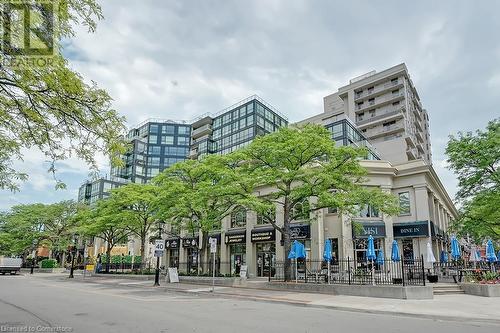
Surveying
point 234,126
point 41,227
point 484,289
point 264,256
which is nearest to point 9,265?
point 41,227

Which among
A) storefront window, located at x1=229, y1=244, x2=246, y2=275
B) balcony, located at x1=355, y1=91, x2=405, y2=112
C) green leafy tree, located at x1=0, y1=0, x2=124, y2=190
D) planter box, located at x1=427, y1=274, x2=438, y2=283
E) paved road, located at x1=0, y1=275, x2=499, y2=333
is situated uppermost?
balcony, located at x1=355, y1=91, x2=405, y2=112

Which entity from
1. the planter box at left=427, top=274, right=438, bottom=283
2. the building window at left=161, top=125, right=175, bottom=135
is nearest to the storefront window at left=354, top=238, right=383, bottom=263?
the planter box at left=427, top=274, right=438, bottom=283

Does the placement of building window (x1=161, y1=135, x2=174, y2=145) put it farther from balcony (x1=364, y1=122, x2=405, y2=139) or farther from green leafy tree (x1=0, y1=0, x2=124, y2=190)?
green leafy tree (x1=0, y1=0, x2=124, y2=190)

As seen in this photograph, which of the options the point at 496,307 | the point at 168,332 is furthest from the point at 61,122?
the point at 496,307

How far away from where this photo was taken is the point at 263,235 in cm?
3662

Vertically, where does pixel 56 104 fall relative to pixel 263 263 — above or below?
above

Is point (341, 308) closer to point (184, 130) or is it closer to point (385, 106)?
point (385, 106)

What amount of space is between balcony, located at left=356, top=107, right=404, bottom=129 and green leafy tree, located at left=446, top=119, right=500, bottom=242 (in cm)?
3829

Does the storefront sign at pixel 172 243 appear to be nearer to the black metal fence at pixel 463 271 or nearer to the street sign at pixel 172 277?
the street sign at pixel 172 277

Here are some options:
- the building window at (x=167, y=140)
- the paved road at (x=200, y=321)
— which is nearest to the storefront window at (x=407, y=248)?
the paved road at (x=200, y=321)

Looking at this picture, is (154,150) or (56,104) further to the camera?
(154,150)

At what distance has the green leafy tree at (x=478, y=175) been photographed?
86.7ft

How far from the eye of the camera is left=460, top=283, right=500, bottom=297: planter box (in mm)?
18078
